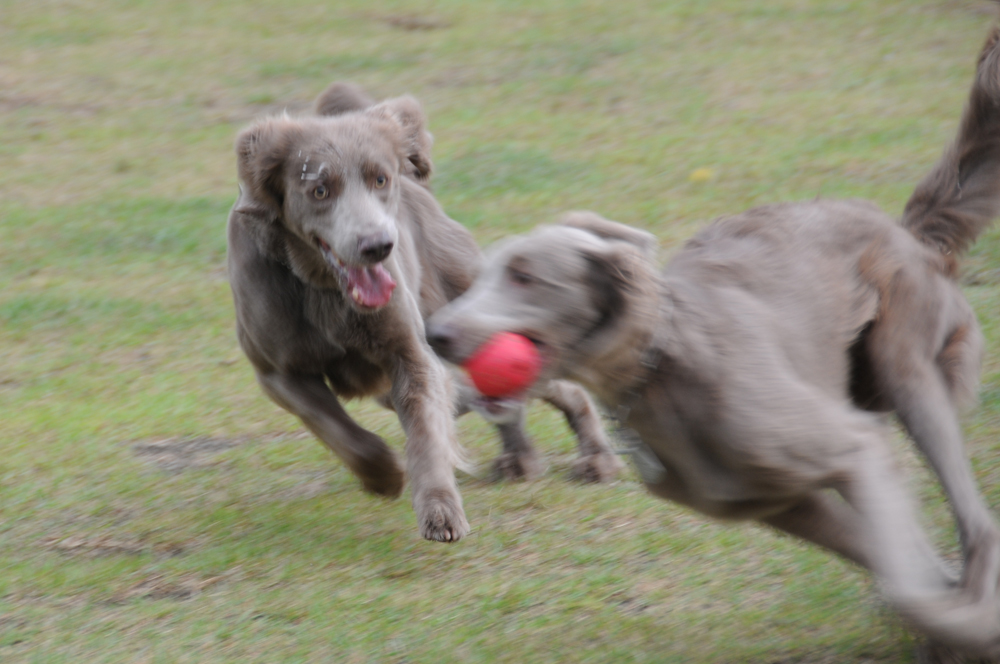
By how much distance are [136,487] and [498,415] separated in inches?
130

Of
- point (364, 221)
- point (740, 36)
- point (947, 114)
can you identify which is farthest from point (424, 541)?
point (740, 36)

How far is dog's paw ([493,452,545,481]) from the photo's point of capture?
5.87 m

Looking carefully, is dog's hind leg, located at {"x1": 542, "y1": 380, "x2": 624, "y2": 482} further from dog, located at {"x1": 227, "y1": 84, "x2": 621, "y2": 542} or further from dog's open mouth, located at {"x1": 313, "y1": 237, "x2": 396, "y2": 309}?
dog's open mouth, located at {"x1": 313, "y1": 237, "x2": 396, "y2": 309}

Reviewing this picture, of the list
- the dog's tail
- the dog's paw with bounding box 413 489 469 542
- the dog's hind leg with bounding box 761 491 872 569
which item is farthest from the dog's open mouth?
the dog's tail

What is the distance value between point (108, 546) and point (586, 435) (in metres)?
2.37

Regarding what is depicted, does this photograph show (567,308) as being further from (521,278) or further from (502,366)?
(502,366)

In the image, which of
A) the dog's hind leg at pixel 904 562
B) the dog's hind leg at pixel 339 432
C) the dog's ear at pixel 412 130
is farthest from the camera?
the dog's ear at pixel 412 130

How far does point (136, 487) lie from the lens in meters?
6.18

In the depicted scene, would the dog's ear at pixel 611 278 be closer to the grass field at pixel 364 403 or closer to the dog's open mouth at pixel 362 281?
the grass field at pixel 364 403

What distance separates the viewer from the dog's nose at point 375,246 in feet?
15.7

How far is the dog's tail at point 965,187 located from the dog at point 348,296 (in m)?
1.89

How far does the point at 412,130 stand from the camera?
562 cm

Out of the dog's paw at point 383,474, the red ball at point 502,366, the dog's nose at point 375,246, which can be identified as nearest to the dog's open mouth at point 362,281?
the dog's nose at point 375,246

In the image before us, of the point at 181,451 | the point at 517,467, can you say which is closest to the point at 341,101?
the point at 181,451
